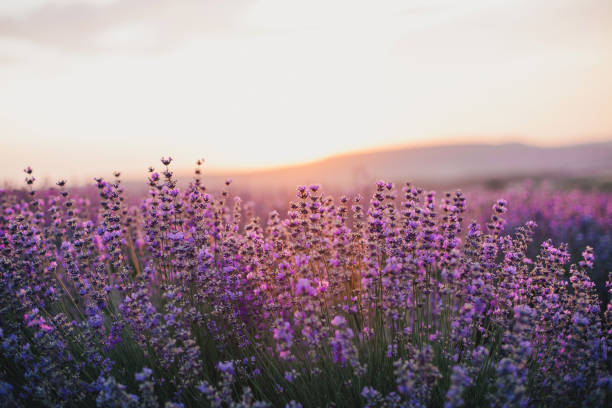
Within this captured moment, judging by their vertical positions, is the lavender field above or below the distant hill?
below

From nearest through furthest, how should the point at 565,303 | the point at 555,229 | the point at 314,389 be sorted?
the point at 314,389 < the point at 565,303 < the point at 555,229

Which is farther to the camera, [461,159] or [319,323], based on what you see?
[461,159]

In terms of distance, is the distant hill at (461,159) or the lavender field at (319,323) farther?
the distant hill at (461,159)

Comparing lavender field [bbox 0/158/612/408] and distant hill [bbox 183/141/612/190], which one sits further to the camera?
distant hill [bbox 183/141/612/190]

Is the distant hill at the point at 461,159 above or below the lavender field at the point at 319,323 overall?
above

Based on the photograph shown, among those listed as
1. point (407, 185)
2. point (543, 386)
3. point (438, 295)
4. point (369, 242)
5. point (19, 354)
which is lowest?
point (543, 386)

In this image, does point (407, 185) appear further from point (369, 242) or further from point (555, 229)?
point (555, 229)

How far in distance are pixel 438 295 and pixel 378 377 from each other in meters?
0.79

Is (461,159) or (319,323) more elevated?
(461,159)

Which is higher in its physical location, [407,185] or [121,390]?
[407,185]

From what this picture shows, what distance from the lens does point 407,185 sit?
345 centimetres

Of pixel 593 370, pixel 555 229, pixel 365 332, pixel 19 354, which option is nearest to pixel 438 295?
pixel 365 332

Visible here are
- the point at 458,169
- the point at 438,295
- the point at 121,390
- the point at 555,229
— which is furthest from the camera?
the point at 458,169

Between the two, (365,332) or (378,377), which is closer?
(378,377)
